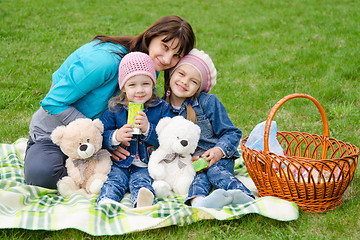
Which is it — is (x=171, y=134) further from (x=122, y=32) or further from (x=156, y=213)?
(x=122, y=32)

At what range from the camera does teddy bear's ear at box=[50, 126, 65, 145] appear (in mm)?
2729

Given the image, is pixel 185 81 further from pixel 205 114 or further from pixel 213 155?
pixel 213 155

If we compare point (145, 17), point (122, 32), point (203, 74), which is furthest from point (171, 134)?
point (145, 17)

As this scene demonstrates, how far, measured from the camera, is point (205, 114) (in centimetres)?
307

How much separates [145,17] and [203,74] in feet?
22.1

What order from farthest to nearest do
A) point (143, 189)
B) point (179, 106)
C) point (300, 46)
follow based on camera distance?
1. point (300, 46)
2. point (179, 106)
3. point (143, 189)

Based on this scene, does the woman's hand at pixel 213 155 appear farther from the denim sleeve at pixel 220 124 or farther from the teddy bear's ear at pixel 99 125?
the teddy bear's ear at pixel 99 125

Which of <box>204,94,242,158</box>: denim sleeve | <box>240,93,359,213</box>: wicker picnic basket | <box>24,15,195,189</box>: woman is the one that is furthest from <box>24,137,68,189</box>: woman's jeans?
<box>240,93,359,213</box>: wicker picnic basket

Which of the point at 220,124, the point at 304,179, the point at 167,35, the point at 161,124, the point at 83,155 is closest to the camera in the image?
the point at 304,179

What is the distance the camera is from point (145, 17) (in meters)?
9.31

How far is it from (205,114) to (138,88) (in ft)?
2.00

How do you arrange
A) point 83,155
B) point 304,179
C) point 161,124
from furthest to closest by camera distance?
point 161,124
point 83,155
point 304,179

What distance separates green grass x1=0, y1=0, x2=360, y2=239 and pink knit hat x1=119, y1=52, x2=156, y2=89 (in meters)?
1.09

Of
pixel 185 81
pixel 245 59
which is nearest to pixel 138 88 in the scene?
pixel 185 81
